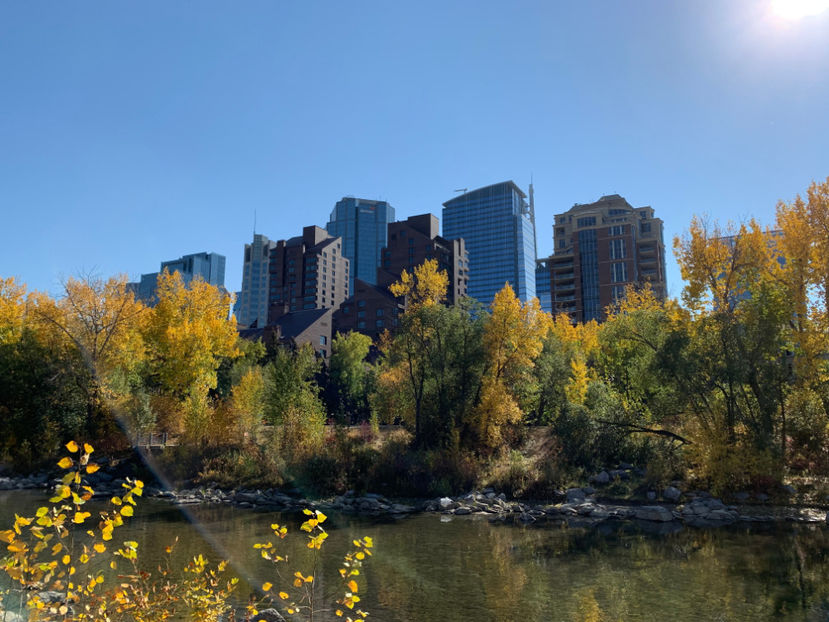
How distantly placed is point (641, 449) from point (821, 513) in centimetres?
877

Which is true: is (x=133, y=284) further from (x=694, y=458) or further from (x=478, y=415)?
(x=694, y=458)

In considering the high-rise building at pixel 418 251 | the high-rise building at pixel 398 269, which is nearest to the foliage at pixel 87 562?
the high-rise building at pixel 398 269

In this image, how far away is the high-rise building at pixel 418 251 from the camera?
116 meters

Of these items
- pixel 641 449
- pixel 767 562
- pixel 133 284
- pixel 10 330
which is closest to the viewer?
pixel 767 562

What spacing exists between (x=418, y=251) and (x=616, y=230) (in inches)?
1517

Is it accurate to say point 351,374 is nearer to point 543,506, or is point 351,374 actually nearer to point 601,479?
point 601,479

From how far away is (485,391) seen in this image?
1384 inches

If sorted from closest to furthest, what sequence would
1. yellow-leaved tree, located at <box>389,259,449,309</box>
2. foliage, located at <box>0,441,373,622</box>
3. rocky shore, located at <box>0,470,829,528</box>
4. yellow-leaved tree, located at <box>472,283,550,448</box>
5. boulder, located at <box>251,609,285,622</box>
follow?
foliage, located at <box>0,441,373,622</box> → boulder, located at <box>251,609,285,622</box> → rocky shore, located at <box>0,470,829,528</box> → yellow-leaved tree, located at <box>472,283,550,448</box> → yellow-leaved tree, located at <box>389,259,449,309</box>

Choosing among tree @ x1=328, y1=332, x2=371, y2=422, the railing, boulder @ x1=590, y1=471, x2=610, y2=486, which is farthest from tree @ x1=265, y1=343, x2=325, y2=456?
tree @ x1=328, y1=332, x2=371, y2=422

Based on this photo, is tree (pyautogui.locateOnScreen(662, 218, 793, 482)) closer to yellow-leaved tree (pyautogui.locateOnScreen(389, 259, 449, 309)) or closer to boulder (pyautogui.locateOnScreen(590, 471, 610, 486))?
boulder (pyautogui.locateOnScreen(590, 471, 610, 486))

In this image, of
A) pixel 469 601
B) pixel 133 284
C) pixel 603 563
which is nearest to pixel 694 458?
pixel 603 563

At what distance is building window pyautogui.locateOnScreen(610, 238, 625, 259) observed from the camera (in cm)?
10278

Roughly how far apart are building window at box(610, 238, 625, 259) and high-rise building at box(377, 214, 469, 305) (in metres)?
29.3

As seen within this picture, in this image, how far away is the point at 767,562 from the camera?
17.6 metres
